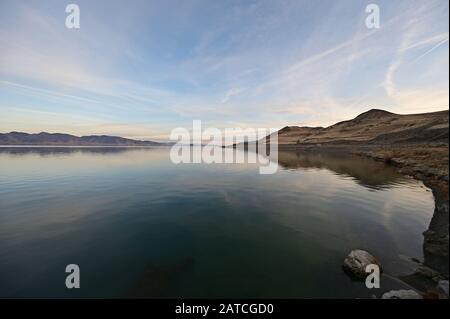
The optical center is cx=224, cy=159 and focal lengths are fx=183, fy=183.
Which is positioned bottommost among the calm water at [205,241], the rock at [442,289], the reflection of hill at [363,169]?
the calm water at [205,241]

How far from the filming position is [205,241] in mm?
14117

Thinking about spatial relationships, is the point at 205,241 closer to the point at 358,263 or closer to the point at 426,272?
the point at 358,263

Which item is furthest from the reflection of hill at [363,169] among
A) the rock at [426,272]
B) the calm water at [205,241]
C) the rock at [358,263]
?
the rock at [358,263]

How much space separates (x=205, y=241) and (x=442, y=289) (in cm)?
1278

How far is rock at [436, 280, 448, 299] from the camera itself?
7883mm

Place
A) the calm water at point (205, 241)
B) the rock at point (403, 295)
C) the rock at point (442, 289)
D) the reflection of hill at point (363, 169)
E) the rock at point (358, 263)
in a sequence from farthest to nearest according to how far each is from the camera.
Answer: the reflection of hill at point (363, 169), the rock at point (358, 263), the calm water at point (205, 241), the rock at point (442, 289), the rock at point (403, 295)

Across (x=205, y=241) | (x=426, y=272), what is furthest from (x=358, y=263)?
(x=205, y=241)

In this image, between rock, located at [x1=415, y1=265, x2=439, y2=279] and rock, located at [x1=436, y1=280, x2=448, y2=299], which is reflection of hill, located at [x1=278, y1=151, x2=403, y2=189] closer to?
rock, located at [x1=415, y1=265, x2=439, y2=279]

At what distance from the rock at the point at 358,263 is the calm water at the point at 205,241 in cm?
52

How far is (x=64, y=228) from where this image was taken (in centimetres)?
1625

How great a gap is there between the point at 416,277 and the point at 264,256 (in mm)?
7891

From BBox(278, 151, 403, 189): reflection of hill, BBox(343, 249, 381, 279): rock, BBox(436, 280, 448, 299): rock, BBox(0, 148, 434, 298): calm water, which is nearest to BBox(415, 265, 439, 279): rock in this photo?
BBox(0, 148, 434, 298): calm water

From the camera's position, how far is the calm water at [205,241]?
9695mm

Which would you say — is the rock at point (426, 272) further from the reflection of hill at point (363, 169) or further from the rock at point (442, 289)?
the reflection of hill at point (363, 169)
